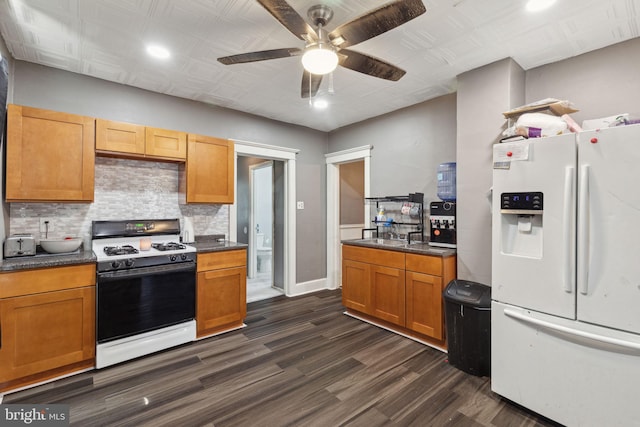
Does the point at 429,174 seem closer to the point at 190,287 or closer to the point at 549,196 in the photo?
the point at 549,196

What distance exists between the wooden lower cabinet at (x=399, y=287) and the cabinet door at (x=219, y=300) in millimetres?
1254

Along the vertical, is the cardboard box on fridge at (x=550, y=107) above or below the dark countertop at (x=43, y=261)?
above

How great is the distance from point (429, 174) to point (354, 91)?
4.21ft

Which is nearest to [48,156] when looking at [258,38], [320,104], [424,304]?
[258,38]

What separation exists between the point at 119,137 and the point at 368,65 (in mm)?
2310

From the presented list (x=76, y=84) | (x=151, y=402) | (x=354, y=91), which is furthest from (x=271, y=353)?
(x=76, y=84)

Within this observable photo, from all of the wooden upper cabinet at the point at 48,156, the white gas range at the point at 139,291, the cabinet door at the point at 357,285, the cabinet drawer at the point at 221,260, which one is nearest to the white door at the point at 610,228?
the cabinet door at the point at 357,285

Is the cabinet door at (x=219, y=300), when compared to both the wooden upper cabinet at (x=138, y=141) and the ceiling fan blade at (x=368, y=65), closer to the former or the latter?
the wooden upper cabinet at (x=138, y=141)

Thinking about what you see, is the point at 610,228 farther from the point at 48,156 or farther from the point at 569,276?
the point at 48,156

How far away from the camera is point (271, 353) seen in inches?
103

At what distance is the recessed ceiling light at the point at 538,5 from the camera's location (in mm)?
1765

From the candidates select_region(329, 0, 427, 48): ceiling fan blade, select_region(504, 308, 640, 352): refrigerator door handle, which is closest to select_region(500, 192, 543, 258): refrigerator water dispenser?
select_region(504, 308, 640, 352): refrigerator door handle

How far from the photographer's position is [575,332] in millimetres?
1627

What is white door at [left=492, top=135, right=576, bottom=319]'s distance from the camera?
1679 millimetres
